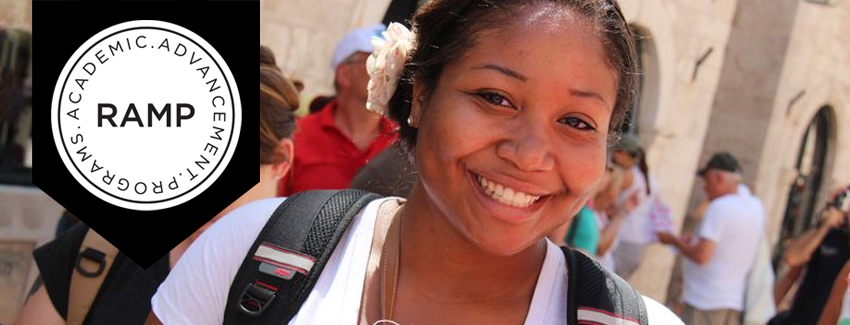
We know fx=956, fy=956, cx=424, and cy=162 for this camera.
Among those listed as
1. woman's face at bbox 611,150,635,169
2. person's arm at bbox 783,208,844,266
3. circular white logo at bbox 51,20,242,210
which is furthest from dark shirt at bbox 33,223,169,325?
woman's face at bbox 611,150,635,169

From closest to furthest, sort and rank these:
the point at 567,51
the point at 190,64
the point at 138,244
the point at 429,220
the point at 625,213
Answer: the point at 567,51, the point at 429,220, the point at 138,244, the point at 190,64, the point at 625,213

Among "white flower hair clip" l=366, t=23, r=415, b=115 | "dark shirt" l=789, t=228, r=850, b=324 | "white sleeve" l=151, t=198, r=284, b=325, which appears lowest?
"dark shirt" l=789, t=228, r=850, b=324

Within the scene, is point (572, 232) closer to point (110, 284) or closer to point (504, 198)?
point (110, 284)

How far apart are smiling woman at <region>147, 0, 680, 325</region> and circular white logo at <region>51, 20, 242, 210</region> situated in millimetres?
1952

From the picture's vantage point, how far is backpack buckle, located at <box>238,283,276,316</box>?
158cm

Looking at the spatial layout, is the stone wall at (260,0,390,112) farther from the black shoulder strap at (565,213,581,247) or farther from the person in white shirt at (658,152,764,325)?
the person in white shirt at (658,152,764,325)

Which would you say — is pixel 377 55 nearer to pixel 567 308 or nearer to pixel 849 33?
pixel 567 308

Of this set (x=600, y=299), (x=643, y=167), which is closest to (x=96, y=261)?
(x=600, y=299)

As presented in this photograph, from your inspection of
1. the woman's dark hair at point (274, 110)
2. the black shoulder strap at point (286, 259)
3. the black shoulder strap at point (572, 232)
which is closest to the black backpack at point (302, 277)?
the black shoulder strap at point (286, 259)

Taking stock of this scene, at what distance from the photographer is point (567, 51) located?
5.29ft

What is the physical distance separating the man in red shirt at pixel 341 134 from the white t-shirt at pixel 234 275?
157 centimetres

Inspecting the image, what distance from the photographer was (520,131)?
5.19 ft

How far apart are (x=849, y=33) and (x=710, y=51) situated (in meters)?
3.99

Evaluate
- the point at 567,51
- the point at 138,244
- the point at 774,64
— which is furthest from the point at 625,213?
the point at 774,64
